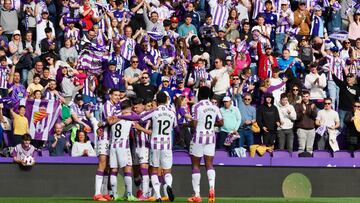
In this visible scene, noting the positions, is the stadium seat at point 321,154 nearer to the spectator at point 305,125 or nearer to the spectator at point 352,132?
the spectator at point 305,125

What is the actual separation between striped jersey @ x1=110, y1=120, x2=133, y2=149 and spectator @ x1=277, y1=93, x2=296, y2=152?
735cm

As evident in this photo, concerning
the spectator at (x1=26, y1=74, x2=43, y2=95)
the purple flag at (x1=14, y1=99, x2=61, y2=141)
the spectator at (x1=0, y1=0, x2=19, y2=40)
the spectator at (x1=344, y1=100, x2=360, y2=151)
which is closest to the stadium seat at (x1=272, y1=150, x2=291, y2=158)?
the spectator at (x1=344, y1=100, x2=360, y2=151)

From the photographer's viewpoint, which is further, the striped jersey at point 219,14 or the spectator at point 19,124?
the striped jersey at point 219,14

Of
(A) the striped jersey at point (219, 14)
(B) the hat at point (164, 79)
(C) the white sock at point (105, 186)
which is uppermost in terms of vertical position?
(A) the striped jersey at point (219, 14)

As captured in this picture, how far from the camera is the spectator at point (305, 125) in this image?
3491cm

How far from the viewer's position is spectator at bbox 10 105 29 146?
3186cm

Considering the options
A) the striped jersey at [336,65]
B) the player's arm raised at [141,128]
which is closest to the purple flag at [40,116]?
the player's arm raised at [141,128]

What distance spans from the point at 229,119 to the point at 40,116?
4756 millimetres

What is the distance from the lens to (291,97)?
3556cm

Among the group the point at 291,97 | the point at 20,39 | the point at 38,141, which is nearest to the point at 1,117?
the point at 38,141

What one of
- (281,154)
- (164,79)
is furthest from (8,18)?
(281,154)

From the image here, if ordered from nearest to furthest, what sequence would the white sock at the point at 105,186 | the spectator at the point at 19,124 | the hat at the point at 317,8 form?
the white sock at the point at 105,186
the spectator at the point at 19,124
the hat at the point at 317,8

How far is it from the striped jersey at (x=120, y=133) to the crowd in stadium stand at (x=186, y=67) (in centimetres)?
334

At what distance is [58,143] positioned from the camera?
105 ft
